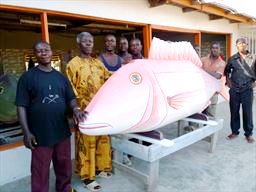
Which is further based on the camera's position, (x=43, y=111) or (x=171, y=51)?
(x=171, y=51)

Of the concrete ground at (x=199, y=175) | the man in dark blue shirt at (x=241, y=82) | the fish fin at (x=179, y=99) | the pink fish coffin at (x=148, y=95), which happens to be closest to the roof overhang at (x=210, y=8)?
the man in dark blue shirt at (x=241, y=82)

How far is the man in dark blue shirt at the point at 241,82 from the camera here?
3.87 meters

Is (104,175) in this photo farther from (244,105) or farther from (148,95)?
(244,105)

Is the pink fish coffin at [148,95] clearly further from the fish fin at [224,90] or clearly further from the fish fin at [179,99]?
the fish fin at [224,90]

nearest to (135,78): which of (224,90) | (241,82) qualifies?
(224,90)

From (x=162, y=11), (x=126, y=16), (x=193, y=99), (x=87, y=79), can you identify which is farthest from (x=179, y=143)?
(x=162, y=11)

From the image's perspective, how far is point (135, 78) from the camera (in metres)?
2.41

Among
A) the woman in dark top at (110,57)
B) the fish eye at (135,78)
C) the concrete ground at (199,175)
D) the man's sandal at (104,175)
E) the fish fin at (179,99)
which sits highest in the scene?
the woman in dark top at (110,57)

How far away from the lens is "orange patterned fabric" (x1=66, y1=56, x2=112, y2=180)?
262 centimetres

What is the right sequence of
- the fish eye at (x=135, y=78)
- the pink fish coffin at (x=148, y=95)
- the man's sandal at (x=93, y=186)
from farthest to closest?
the man's sandal at (x=93, y=186)
the fish eye at (x=135, y=78)
the pink fish coffin at (x=148, y=95)

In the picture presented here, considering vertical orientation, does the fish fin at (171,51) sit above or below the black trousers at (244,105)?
above

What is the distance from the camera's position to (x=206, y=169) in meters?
3.17

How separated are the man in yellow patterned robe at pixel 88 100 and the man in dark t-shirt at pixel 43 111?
27 cm

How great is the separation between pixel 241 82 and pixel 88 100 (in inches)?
90.3
